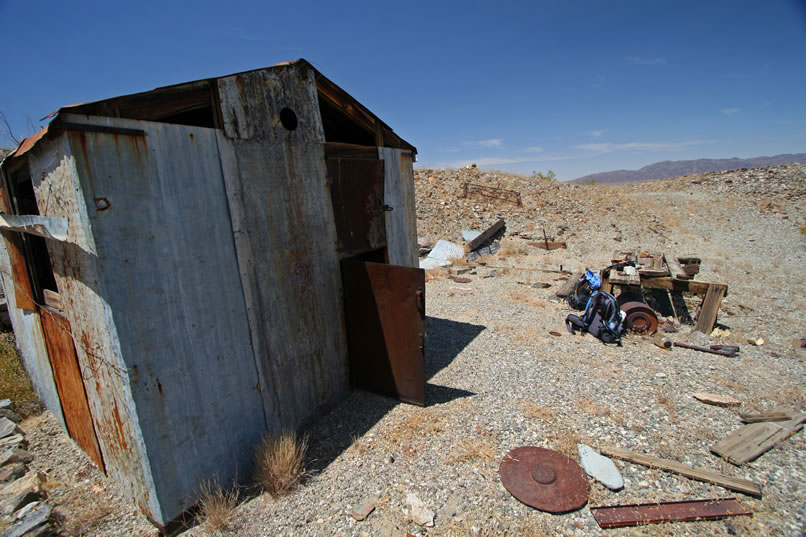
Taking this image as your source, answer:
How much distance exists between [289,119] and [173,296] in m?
2.41

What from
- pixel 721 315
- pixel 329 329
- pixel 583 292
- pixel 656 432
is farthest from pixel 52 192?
pixel 721 315

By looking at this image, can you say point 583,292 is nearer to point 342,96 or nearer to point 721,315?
point 721,315

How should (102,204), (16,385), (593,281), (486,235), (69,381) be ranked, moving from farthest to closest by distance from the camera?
(486,235)
(593,281)
(16,385)
(69,381)
(102,204)

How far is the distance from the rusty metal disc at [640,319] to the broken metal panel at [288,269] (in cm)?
573

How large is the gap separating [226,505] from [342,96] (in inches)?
190

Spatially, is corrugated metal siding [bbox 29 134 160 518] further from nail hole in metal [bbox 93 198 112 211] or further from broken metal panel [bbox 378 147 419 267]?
broken metal panel [bbox 378 147 419 267]

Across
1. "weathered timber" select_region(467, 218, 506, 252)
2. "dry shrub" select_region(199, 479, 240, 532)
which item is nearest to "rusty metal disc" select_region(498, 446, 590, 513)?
"dry shrub" select_region(199, 479, 240, 532)

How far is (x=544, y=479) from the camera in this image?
3.39 meters

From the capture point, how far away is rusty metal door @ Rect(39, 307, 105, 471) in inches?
143

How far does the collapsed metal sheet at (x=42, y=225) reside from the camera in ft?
9.09

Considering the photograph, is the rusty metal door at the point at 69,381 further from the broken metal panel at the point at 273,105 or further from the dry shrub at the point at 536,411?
A: the dry shrub at the point at 536,411

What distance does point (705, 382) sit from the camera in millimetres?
5172

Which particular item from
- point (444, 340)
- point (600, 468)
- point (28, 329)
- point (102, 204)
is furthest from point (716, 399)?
point (28, 329)

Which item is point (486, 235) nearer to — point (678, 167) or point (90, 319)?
point (90, 319)
